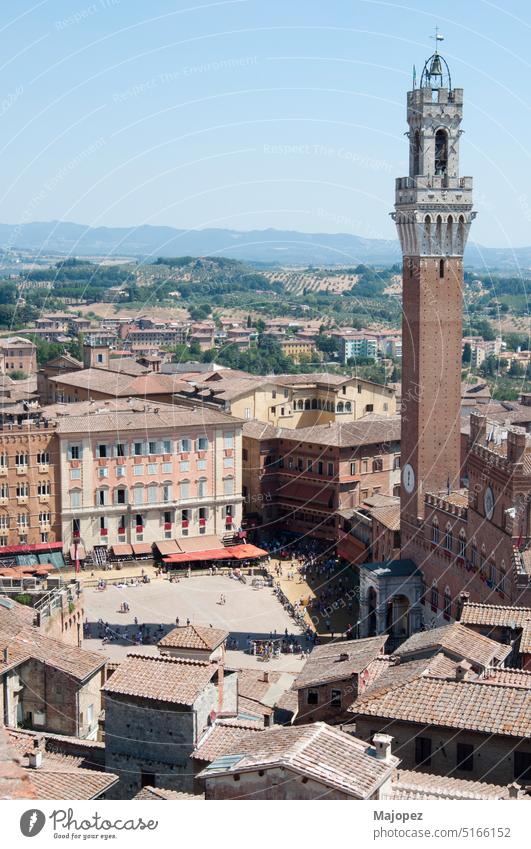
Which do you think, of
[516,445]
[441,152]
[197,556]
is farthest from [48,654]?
[197,556]

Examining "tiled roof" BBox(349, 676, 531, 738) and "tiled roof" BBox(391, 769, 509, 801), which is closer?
"tiled roof" BBox(391, 769, 509, 801)

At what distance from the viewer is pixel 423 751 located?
2012 cm

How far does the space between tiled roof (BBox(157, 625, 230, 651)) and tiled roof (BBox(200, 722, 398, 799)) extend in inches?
347

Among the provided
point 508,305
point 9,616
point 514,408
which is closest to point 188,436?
point 514,408

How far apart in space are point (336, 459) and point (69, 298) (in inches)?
4227

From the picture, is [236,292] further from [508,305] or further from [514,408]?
[514,408]

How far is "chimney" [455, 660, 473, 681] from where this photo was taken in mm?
21641

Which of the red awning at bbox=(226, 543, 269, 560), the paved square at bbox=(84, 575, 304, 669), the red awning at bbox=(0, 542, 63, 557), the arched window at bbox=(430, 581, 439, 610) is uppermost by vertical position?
the arched window at bbox=(430, 581, 439, 610)

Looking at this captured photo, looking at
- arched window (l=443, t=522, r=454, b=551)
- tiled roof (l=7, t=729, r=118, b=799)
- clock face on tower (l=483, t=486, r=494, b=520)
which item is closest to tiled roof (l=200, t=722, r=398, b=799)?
tiled roof (l=7, t=729, r=118, b=799)

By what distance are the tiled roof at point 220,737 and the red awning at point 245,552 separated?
1220 inches

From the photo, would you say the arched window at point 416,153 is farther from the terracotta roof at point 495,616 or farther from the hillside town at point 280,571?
the terracotta roof at point 495,616

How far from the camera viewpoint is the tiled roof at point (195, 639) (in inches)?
1000

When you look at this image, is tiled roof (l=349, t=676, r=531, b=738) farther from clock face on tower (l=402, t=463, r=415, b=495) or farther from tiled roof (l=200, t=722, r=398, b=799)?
clock face on tower (l=402, t=463, r=415, b=495)

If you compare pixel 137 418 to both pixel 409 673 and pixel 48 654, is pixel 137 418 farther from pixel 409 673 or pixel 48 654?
pixel 409 673
